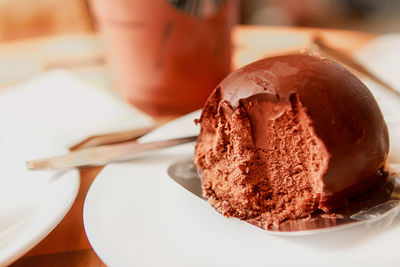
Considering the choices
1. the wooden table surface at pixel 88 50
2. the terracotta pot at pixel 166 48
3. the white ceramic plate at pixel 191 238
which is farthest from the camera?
the wooden table surface at pixel 88 50

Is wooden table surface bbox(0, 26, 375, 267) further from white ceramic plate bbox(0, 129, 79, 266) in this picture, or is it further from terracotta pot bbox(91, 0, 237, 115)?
white ceramic plate bbox(0, 129, 79, 266)

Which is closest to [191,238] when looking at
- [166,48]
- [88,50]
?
[166,48]

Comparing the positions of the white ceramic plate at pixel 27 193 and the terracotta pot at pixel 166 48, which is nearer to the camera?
the white ceramic plate at pixel 27 193

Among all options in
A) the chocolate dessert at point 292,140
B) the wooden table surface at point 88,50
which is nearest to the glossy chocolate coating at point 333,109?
the chocolate dessert at point 292,140

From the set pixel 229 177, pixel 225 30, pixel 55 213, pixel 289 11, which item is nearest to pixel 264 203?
pixel 229 177

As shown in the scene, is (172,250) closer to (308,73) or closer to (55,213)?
(55,213)

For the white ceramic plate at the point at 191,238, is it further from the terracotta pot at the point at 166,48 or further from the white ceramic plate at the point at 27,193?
the terracotta pot at the point at 166,48

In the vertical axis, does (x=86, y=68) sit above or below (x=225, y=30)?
below
